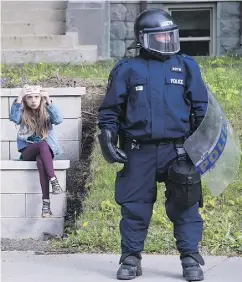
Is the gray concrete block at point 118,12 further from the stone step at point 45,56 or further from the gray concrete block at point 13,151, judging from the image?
the gray concrete block at point 13,151

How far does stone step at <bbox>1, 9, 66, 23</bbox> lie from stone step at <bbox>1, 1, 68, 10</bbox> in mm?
87

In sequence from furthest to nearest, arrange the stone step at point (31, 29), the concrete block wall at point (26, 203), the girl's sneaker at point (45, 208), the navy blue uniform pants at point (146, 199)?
the stone step at point (31, 29)
the concrete block wall at point (26, 203)
the girl's sneaker at point (45, 208)
the navy blue uniform pants at point (146, 199)

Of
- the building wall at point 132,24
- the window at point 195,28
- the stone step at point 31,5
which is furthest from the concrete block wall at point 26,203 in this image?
the window at point 195,28

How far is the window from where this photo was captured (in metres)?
→ 12.3

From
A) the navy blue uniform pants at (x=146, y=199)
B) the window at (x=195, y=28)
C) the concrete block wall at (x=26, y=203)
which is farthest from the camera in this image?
the window at (x=195, y=28)

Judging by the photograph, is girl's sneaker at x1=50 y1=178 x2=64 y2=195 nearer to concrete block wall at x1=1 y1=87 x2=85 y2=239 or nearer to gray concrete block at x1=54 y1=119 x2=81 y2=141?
concrete block wall at x1=1 y1=87 x2=85 y2=239

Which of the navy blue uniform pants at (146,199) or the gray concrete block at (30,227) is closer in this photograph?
the navy blue uniform pants at (146,199)

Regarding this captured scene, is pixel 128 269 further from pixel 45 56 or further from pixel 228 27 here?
pixel 228 27

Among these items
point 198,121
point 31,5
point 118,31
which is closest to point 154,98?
point 198,121

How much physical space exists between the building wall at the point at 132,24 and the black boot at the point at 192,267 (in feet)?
22.8

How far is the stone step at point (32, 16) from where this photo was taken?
11.6 m

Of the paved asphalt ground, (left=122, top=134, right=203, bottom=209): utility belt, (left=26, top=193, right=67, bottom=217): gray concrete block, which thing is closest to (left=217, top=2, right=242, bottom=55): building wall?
(left=26, top=193, right=67, bottom=217): gray concrete block

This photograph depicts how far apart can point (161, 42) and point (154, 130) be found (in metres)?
0.57

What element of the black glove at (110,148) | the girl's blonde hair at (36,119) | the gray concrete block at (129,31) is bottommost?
the black glove at (110,148)
